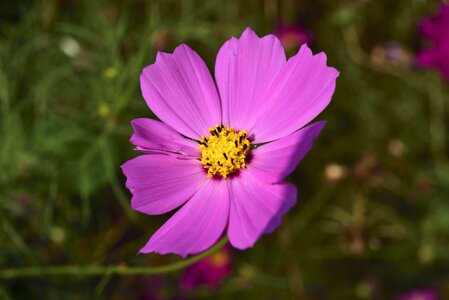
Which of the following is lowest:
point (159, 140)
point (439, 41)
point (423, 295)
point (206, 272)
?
point (423, 295)

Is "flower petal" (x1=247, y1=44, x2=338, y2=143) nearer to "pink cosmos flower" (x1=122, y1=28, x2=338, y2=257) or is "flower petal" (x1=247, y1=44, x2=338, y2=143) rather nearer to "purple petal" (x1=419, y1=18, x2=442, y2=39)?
"pink cosmos flower" (x1=122, y1=28, x2=338, y2=257)

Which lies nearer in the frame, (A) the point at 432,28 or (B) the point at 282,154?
(B) the point at 282,154

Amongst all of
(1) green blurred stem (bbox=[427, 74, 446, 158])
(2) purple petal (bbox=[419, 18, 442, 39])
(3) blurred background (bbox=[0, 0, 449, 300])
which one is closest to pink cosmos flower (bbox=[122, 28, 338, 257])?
(3) blurred background (bbox=[0, 0, 449, 300])

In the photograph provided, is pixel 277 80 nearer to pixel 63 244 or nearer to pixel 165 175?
pixel 165 175

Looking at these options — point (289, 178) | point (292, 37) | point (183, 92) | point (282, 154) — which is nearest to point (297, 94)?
point (282, 154)

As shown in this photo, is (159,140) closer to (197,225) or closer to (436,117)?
(197,225)

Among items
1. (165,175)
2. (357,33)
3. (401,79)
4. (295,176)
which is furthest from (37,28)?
(401,79)

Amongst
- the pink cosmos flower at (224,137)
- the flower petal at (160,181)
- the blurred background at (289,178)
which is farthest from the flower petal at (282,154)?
the blurred background at (289,178)

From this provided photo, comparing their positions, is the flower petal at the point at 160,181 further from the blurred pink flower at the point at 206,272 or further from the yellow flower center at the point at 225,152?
the blurred pink flower at the point at 206,272
